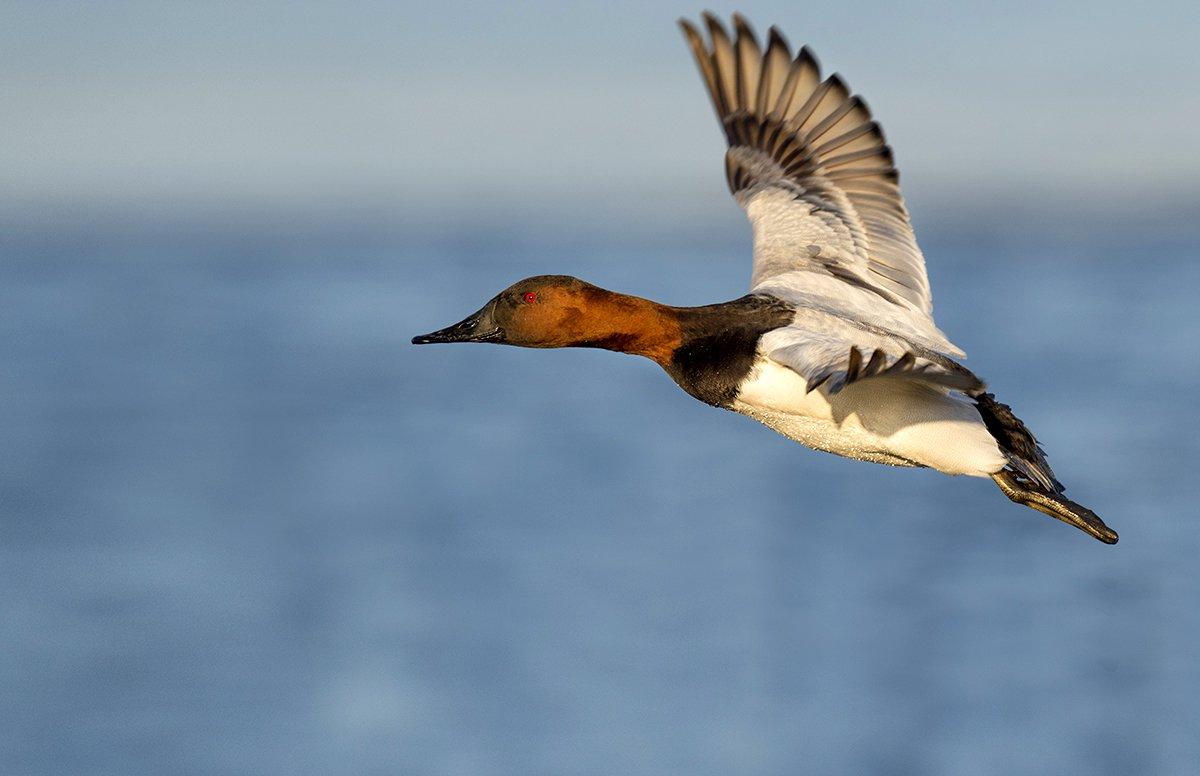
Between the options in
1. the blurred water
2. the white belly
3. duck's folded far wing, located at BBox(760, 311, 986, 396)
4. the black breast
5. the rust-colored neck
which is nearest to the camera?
duck's folded far wing, located at BBox(760, 311, 986, 396)

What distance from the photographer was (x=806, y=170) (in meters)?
→ 8.32

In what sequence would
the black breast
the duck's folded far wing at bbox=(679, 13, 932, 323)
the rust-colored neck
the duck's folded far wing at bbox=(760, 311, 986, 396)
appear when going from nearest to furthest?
the duck's folded far wing at bbox=(760, 311, 986, 396) → the black breast → the rust-colored neck → the duck's folded far wing at bbox=(679, 13, 932, 323)

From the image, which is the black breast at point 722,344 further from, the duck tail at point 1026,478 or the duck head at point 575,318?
the duck tail at point 1026,478

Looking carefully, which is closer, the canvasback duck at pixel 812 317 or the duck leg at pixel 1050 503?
the canvasback duck at pixel 812 317

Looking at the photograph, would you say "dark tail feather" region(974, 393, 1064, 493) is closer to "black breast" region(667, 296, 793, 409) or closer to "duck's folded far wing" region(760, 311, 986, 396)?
"duck's folded far wing" region(760, 311, 986, 396)

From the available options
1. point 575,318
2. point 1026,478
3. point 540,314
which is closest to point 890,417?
point 1026,478

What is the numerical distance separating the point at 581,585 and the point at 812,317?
31.5 m

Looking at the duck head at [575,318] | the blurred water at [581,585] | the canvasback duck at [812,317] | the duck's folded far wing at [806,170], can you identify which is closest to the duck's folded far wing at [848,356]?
the canvasback duck at [812,317]

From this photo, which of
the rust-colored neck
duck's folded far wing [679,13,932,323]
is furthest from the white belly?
duck's folded far wing [679,13,932,323]

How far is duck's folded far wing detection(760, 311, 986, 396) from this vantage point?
524 cm

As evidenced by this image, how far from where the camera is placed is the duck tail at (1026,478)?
6.84 meters

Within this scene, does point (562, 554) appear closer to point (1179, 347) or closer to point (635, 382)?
point (635, 382)

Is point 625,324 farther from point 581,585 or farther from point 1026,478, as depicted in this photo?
point 581,585

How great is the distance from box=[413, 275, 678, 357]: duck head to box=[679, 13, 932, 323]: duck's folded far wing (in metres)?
1.03
